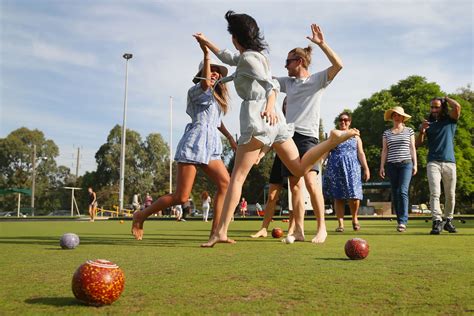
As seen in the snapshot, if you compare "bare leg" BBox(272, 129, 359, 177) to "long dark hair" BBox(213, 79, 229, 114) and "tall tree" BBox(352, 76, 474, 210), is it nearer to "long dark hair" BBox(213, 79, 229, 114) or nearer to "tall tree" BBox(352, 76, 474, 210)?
"long dark hair" BBox(213, 79, 229, 114)

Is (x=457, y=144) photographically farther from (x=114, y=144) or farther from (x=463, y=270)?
(x=114, y=144)

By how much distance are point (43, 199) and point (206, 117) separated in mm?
90531

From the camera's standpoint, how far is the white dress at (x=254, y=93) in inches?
214

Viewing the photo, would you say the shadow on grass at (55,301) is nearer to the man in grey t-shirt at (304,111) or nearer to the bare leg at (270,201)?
the man in grey t-shirt at (304,111)

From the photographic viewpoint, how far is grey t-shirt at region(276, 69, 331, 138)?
6621 mm

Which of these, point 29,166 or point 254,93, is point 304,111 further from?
point 29,166

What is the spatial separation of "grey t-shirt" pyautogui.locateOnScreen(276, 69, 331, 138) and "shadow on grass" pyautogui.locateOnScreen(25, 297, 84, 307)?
457cm

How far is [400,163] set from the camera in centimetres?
888

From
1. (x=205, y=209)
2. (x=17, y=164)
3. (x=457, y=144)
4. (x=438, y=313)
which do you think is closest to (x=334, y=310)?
(x=438, y=313)

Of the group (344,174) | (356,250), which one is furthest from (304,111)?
(344,174)

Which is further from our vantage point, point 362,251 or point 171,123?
A: point 171,123

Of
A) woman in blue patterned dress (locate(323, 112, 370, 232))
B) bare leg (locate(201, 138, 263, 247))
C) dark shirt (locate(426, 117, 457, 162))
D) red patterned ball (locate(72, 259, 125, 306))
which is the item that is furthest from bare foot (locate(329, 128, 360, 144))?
woman in blue patterned dress (locate(323, 112, 370, 232))

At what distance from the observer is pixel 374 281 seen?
9.96 ft

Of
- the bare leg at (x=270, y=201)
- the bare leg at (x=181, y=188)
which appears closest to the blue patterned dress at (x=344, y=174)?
the bare leg at (x=270, y=201)
